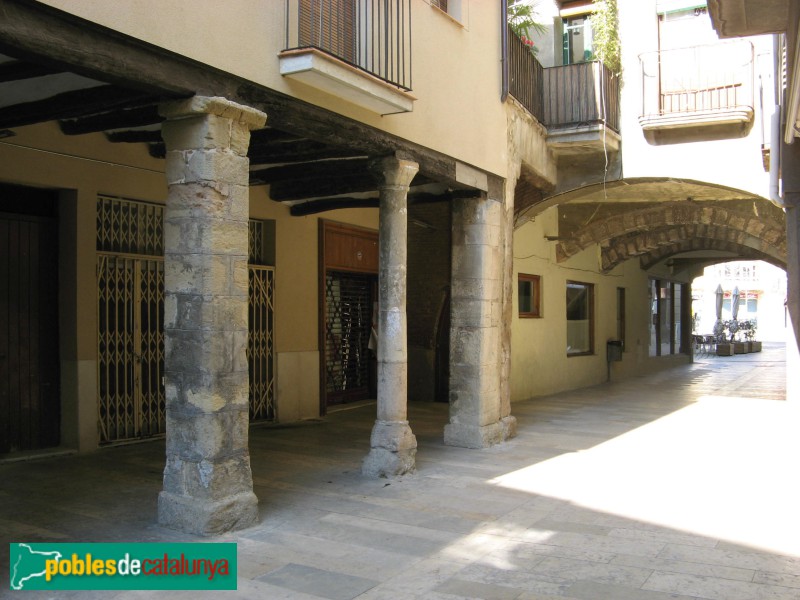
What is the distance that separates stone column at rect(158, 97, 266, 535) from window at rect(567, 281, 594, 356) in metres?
11.3

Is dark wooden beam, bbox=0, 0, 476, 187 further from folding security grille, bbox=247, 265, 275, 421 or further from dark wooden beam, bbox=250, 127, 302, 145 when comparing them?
folding security grille, bbox=247, 265, 275, 421

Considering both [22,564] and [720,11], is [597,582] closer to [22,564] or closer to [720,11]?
[22,564]

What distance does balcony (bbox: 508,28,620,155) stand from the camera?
10078mm

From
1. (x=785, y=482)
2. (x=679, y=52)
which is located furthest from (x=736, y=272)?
(x=785, y=482)

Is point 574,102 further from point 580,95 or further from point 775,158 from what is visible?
point 775,158

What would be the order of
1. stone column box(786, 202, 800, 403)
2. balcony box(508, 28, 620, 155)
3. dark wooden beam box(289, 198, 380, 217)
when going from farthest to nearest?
balcony box(508, 28, 620, 155) < stone column box(786, 202, 800, 403) < dark wooden beam box(289, 198, 380, 217)

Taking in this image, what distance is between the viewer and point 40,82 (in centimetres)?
514

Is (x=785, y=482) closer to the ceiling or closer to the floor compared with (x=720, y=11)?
closer to the floor

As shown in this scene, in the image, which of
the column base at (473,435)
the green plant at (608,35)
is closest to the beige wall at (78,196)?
the column base at (473,435)

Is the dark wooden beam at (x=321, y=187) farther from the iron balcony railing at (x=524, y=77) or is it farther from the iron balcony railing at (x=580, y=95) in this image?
the iron balcony railing at (x=580, y=95)

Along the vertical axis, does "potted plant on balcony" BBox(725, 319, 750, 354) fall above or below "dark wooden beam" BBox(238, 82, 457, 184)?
below

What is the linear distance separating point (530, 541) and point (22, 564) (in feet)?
10.2

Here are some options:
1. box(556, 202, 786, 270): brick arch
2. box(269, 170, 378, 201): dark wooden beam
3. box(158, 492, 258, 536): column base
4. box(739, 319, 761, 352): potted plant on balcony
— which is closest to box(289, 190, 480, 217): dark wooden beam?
box(269, 170, 378, 201): dark wooden beam

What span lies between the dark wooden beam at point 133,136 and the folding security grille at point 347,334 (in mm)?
4193
